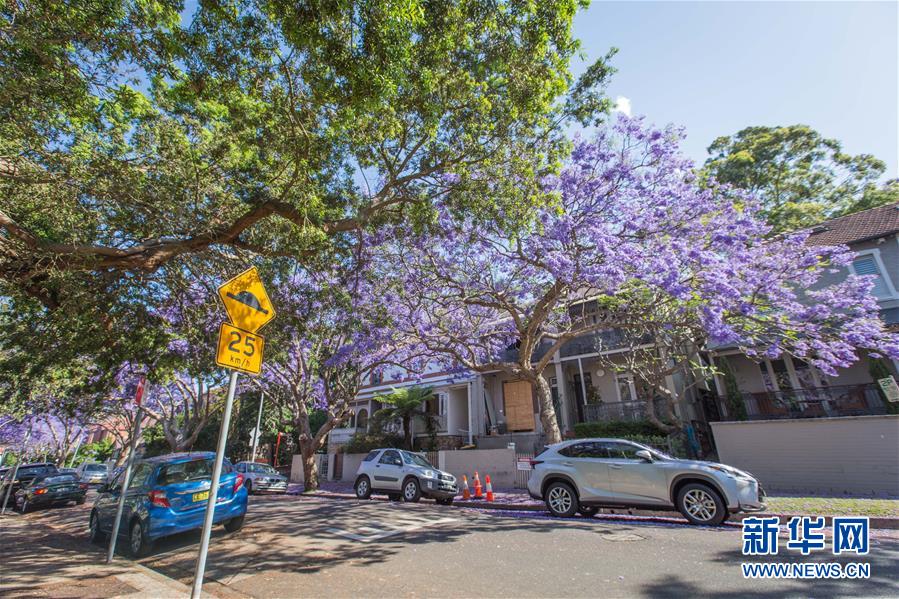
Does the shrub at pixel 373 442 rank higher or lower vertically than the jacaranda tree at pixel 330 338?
lower

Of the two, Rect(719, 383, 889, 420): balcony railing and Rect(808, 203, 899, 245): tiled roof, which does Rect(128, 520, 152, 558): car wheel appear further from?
Rect(808, 203, 899, 245): tiled roof

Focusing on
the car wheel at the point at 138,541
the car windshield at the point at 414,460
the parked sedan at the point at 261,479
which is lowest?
the car wheel at the point at 138,541

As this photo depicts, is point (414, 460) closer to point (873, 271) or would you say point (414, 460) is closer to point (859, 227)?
point (873, 271)

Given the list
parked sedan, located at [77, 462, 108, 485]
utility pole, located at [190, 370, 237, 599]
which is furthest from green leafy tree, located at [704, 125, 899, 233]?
parked sedan, located at [77, 462, 108, 485]

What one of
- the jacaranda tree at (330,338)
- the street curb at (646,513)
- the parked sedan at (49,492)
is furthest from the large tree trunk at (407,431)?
the parked sedan at (49,492)

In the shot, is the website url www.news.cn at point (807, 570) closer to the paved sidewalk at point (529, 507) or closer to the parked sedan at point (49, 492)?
the paved sidewalk at point (529, 507)

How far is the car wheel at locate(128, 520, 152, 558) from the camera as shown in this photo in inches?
285

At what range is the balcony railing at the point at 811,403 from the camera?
13719 mm

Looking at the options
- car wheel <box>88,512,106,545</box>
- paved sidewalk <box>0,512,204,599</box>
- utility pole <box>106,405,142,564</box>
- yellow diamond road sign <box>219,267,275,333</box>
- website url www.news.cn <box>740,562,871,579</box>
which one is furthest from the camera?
car wheel <box>88,512,106,545</box>

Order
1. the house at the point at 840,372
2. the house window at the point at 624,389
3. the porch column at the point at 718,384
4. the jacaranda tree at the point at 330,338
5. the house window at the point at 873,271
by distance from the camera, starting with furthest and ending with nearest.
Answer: the house window at the point at 624,389, the porch column at the point at 718,384, the house window at the point at 873,271, the house at the point at 840,372, the jacaranda tree at the point at 330,338

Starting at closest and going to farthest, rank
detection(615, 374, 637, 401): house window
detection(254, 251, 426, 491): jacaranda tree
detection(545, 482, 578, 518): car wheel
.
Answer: detection(545, 482, 578, 518): car wheel
detection(254, 251, 426, 491): jacaranda tree
detection(615, 374, 637, 401): house window

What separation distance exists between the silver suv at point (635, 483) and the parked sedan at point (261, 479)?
13.5 metres

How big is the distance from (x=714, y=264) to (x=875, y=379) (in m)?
8.27

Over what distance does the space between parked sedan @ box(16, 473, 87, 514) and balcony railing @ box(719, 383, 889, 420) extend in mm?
27291
